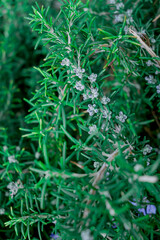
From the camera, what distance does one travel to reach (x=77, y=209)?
1.43 feet

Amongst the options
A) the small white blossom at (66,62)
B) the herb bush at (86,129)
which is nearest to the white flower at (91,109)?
the herb bush at (86,129)

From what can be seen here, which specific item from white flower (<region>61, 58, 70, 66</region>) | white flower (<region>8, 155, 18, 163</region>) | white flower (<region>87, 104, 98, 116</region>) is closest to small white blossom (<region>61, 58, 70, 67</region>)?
white flower (<region>61, 58, 70, 66</region>)

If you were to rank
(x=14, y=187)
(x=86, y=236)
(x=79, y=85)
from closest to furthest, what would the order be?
(x=86, y=236)
(x=79, y=85)
(x=14, y=187)

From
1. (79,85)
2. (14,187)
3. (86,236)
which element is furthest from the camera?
(14,187)

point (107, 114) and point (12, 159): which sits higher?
point (107, 114)

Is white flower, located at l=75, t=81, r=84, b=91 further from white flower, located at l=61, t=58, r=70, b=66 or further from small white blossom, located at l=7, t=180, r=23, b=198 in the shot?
small white blossom, located at l=7, t=180, r=23, b=198

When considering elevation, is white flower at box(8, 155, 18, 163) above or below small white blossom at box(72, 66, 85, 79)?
below

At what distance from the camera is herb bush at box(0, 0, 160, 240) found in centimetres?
44

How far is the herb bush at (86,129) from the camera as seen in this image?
0.44 meters

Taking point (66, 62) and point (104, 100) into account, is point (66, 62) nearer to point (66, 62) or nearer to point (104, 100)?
point (66, 62)

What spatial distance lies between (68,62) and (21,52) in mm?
641

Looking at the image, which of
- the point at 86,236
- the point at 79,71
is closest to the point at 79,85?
the point at 79,71

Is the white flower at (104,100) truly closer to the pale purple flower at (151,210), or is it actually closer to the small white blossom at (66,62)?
the small white blossom at (66,62)

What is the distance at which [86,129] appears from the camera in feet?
1.86
